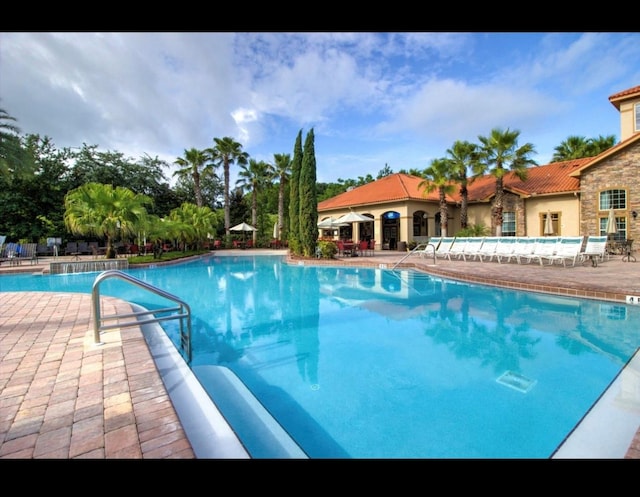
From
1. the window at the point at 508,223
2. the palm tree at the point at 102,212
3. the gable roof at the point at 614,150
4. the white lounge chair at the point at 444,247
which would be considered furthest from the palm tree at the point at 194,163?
the gable roof at the point at 614,150

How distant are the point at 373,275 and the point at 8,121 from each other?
18.8 meters

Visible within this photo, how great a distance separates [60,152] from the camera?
26.4 meters

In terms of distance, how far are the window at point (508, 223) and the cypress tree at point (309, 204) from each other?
1302 cm

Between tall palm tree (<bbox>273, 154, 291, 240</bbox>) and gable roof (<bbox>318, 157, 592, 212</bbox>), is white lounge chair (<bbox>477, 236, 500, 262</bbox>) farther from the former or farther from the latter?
tall palm tree (<bbox>273, 154, 291, 240</bbox>)

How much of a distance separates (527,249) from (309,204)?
421 inches

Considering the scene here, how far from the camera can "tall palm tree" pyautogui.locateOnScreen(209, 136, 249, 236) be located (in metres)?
29.7

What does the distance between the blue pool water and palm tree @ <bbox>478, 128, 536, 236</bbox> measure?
1255 centimetres

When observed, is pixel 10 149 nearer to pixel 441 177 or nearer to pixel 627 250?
pixel 441 177

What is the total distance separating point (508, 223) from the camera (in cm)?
2116

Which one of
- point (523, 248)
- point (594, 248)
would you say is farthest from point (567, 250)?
point (523, 248)

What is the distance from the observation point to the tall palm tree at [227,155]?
97.3 feet

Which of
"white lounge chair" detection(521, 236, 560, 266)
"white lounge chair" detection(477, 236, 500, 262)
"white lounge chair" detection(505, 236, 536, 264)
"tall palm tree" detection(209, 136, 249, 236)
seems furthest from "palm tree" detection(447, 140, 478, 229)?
"tall palm tree" detection(209, 136, 249, 236)
